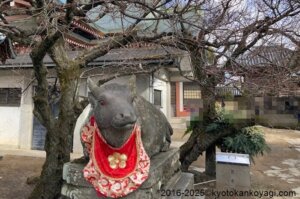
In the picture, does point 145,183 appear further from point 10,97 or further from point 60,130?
point 10,97

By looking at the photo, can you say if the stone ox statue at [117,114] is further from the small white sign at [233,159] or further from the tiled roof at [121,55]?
the tiled roof at [121,55]

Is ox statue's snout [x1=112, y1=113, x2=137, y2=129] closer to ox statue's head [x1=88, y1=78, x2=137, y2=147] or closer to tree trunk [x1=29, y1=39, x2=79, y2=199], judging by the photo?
ox statue's head [x1=88, y1=78, x2=137, y2=147]

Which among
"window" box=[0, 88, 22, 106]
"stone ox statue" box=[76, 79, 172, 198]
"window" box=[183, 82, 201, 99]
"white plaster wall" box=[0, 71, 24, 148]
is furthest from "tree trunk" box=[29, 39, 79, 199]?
"window" box=[0, 88, 22, 106]

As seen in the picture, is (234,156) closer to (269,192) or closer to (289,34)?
(269,192)

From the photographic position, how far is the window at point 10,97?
1227cm

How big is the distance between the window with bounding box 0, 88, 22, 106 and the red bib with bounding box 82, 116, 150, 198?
10.5 m

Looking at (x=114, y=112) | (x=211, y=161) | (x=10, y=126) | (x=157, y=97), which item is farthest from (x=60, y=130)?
(x=10, y=126)

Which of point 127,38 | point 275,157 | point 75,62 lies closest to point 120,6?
point 127,38

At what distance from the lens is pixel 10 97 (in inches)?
488

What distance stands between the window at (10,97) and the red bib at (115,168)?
412 inches

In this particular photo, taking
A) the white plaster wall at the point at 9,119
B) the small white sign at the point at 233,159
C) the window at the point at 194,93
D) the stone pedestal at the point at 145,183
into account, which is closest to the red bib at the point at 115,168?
the stone pedestal at the point at 145,183

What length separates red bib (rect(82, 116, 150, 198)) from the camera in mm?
2709

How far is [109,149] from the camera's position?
2.76 metres

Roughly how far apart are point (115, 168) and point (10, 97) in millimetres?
10998
